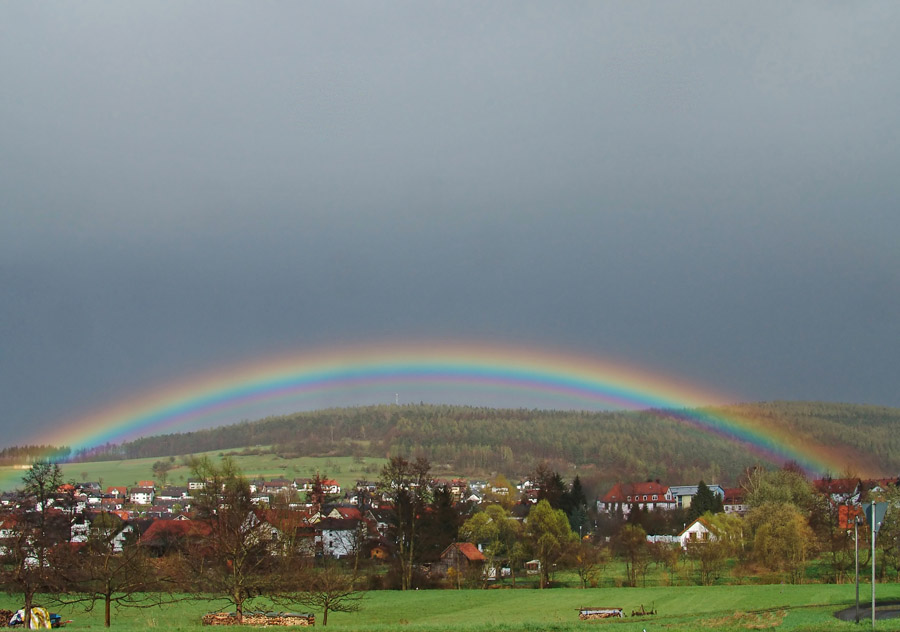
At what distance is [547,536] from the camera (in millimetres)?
73688

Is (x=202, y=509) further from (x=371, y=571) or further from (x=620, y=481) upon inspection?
(x=620, y=481)

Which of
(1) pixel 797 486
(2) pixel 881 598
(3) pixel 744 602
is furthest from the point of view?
(1) pixel 797 486

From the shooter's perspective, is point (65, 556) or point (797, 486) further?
point (797, 486)

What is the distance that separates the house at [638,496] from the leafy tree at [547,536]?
285ft

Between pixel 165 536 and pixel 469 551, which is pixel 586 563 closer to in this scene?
pixel 469 551

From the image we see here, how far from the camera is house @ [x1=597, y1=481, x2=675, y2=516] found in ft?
548

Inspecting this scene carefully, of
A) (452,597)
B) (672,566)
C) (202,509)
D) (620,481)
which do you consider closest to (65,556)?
(202,509)

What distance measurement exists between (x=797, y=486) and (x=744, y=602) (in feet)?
189

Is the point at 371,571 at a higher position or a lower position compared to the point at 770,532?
lower

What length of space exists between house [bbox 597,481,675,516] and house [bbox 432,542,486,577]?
8096 centimetres

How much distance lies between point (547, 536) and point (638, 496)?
11243 centimetres

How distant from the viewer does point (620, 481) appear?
628 feet

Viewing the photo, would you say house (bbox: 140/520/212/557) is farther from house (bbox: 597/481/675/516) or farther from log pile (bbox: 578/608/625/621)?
house (bbox: 597/481/675/516)

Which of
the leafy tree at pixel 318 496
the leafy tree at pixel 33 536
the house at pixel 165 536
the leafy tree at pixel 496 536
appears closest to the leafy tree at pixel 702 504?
the leafy tree at pixel 496 536
